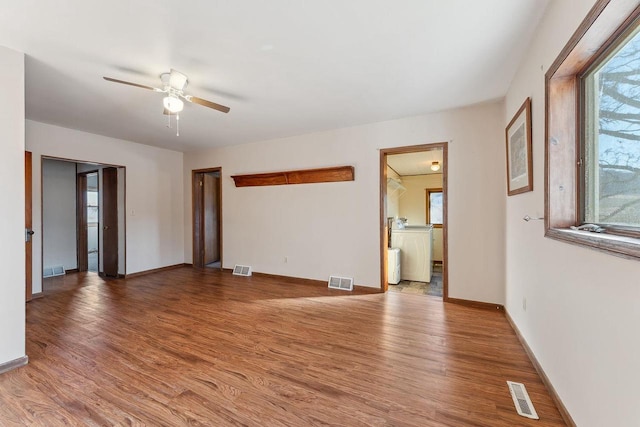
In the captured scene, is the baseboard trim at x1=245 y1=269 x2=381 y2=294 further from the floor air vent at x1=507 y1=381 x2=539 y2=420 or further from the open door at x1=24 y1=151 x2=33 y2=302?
the open door at x1=24 y1=151 x2=33 y2=302

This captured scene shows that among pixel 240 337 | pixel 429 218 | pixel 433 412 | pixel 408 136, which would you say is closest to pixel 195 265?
pixel 240 337

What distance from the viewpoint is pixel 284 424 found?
1.54m

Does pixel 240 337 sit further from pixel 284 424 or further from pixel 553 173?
pixel 553 173

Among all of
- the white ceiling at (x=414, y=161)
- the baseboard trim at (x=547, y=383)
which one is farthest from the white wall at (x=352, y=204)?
the white ceiling at (x=414, y=161)

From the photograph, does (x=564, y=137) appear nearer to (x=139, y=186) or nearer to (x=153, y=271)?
(x=139, y=186)

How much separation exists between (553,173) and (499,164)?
171cm

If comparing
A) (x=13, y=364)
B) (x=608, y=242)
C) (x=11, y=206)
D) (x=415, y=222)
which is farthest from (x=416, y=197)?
(x=13, y=364)

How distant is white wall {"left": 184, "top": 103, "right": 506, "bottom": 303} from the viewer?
3369 mm

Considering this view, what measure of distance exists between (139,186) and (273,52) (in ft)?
14.2

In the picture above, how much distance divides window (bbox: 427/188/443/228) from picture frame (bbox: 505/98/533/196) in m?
4.53

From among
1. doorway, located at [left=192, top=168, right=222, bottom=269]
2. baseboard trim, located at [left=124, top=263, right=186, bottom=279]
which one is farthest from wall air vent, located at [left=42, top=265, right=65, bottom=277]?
doorway, located at [left=192, top=168, right=222, bottom=269]

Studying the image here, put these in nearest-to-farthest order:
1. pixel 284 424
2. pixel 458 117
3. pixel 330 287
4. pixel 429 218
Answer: pixel 284 424 → pixel 458 117 → pixel 330 287 → pixel 429 218

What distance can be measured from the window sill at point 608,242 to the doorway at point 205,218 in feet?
17.7

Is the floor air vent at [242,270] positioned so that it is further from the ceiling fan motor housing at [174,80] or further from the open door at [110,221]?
the ceiling fan motor housing at [174,80]
